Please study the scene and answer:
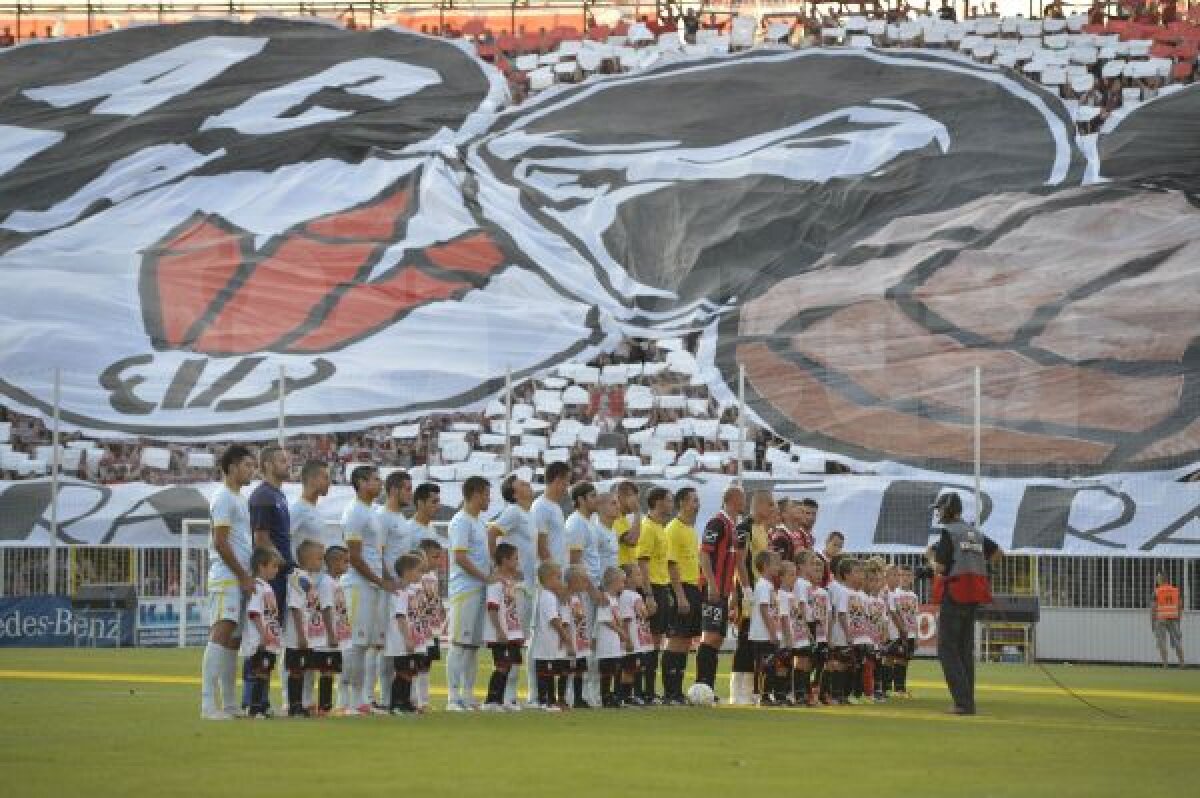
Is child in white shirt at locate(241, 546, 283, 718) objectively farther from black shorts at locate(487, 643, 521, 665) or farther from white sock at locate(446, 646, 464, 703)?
black shorts at locate(487, 643, 521, 665)

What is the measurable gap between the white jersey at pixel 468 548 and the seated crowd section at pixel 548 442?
18.2m

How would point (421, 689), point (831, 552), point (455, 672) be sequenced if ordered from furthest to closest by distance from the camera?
point (831, 552)
point (455, 672)
point (421, 689)

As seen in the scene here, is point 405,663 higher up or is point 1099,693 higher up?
point 405,663

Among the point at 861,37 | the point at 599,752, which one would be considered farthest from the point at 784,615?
the point at 861,37

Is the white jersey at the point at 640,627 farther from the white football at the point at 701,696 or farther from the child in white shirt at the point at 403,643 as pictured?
the child in white shirt at the point at 403,643

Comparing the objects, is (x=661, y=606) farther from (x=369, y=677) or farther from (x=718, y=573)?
(x=369, y=677)

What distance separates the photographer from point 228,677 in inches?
670

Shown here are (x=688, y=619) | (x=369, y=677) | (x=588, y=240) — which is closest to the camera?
(x=369, y=677)

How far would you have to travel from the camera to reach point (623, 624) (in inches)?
776

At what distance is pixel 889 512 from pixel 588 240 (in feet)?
42.5

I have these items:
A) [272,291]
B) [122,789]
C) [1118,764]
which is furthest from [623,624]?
[272,291]

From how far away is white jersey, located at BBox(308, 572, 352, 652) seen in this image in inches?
690

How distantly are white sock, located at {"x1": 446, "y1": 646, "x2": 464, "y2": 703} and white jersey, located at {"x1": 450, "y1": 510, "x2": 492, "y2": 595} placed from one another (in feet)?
1.51

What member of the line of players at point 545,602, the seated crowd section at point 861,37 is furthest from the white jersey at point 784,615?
the seated crowd section at point 861,37
